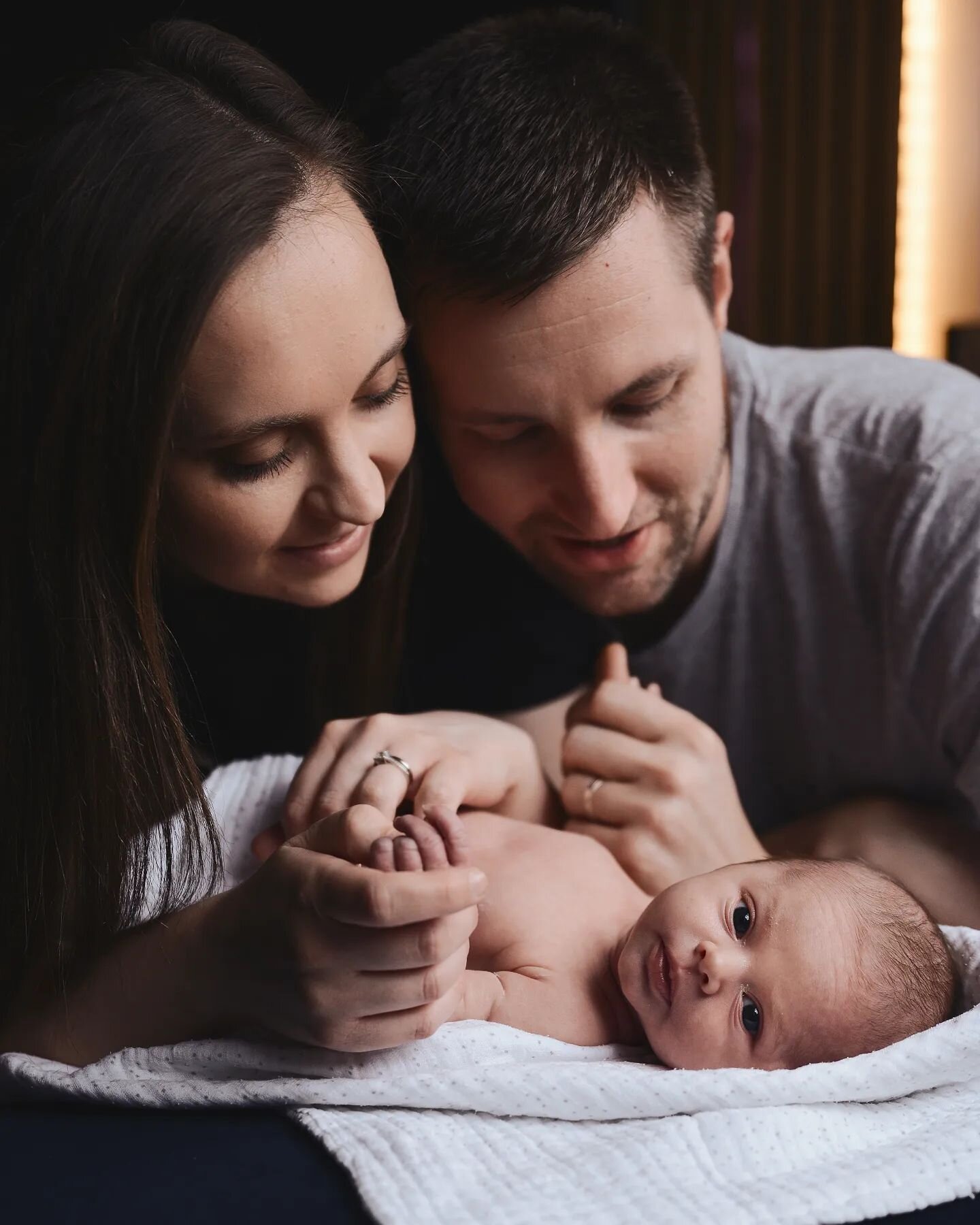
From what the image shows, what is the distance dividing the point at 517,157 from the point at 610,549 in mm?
493

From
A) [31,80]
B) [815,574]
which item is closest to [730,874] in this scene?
[815,574]

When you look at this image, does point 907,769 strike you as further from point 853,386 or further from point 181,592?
point 181,592

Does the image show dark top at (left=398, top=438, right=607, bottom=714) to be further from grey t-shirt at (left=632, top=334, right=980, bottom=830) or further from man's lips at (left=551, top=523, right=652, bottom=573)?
man's lips at (left=551, top=523, right=652, bottom=573)

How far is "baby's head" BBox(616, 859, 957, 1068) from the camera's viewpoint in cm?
121

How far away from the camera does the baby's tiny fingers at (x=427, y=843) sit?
1.05 metres

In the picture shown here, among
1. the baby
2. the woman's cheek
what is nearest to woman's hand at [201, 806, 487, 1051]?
the baby

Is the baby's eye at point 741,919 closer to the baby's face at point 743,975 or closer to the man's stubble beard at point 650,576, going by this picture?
the baby's face at point 743,975

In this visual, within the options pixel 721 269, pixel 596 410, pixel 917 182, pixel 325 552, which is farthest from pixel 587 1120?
pixel 917 182

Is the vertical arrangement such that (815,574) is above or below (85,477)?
below

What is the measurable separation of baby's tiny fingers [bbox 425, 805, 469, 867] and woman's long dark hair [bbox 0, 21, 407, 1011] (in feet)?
0.96

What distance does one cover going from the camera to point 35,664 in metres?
1.26

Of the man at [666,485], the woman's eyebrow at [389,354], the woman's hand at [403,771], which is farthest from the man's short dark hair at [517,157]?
the woman's hand at [403,771]

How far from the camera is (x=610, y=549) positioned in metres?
1.61

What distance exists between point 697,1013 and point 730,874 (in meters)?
0.15
